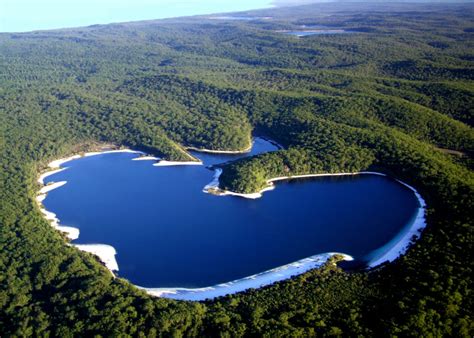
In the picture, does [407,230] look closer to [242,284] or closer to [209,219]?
[242,284]

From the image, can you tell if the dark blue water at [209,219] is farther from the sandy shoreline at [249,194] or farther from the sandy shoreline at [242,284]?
the sandy shoreline at [242,284]

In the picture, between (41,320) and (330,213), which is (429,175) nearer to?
(330,213)

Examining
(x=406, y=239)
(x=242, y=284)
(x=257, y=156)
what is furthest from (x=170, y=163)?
(x=406, y=239)

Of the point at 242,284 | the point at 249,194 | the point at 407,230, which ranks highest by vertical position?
the point at 249,194

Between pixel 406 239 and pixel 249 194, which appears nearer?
pixel 406 239

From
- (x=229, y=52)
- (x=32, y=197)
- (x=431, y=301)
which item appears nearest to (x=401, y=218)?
(x=431, y=301)

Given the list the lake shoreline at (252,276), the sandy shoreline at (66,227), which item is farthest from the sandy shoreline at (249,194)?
the sandy shoreline at (66,227)
